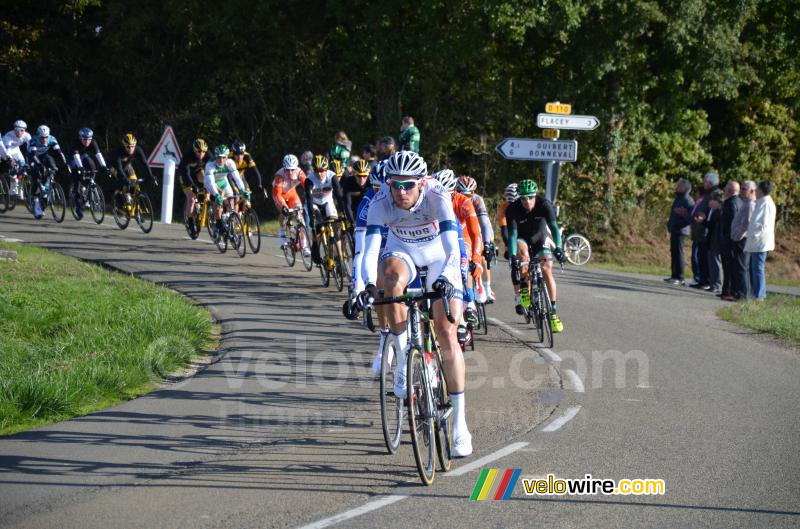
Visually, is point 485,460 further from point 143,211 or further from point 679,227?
point 143,211

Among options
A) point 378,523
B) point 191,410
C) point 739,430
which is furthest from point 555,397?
Result: point 378,523

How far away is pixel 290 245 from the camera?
18828mm

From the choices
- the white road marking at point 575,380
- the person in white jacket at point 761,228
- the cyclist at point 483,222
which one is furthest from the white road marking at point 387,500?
the person in white jacket at point 761,228

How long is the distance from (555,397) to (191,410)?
3.32m

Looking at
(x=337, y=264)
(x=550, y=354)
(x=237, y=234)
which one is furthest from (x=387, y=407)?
(x=237, y=234)

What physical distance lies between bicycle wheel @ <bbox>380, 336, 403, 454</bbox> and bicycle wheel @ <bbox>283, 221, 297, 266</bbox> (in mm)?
10559

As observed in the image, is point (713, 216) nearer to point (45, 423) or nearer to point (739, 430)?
point (739, 430)

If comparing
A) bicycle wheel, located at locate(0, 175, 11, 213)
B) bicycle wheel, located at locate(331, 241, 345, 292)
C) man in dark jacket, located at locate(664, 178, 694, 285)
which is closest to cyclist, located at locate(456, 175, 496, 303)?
bicycle wheel, located at locate(331, 241, 345, 292)

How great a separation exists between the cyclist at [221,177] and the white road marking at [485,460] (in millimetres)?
12285

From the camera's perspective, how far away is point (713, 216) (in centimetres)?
2062

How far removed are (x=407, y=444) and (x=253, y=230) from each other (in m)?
12.5

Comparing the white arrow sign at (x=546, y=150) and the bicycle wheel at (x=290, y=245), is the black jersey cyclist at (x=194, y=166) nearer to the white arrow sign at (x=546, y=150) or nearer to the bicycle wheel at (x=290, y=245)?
the bicycle wheel at (x=290, y=245)

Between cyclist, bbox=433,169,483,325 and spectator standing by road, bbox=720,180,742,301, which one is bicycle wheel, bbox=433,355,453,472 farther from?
spectator standing by road, bbox=720,180,742,301

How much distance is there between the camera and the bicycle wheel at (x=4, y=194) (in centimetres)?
2548
